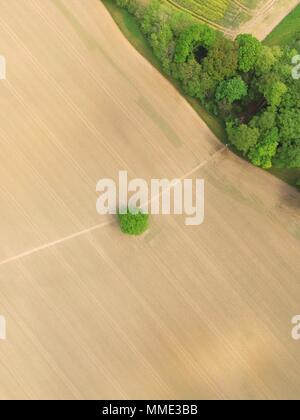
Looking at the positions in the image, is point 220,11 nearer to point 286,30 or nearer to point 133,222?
point 286,30

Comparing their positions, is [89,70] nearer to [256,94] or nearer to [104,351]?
[256,94]

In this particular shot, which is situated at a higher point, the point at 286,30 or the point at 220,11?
the point at 286,30

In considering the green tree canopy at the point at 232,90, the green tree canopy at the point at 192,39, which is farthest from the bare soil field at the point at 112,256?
the green tree canopy at the point at 192,39

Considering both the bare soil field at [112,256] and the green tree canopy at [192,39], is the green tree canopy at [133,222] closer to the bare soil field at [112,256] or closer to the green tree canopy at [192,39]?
the bare soil field at [112,256]

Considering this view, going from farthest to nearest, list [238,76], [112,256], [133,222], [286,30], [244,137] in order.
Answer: [112,256] < [286,30] < [133,222] < [238,76] < [244,137]

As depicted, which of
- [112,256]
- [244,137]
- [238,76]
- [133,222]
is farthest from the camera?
[112,256]

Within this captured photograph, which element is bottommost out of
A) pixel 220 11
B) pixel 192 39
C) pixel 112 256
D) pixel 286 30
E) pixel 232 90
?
pixel 112 256

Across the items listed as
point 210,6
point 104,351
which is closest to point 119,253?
point 104,351

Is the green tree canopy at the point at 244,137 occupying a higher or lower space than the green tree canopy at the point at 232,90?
lower

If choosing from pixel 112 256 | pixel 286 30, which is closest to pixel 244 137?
pixel 286 30
